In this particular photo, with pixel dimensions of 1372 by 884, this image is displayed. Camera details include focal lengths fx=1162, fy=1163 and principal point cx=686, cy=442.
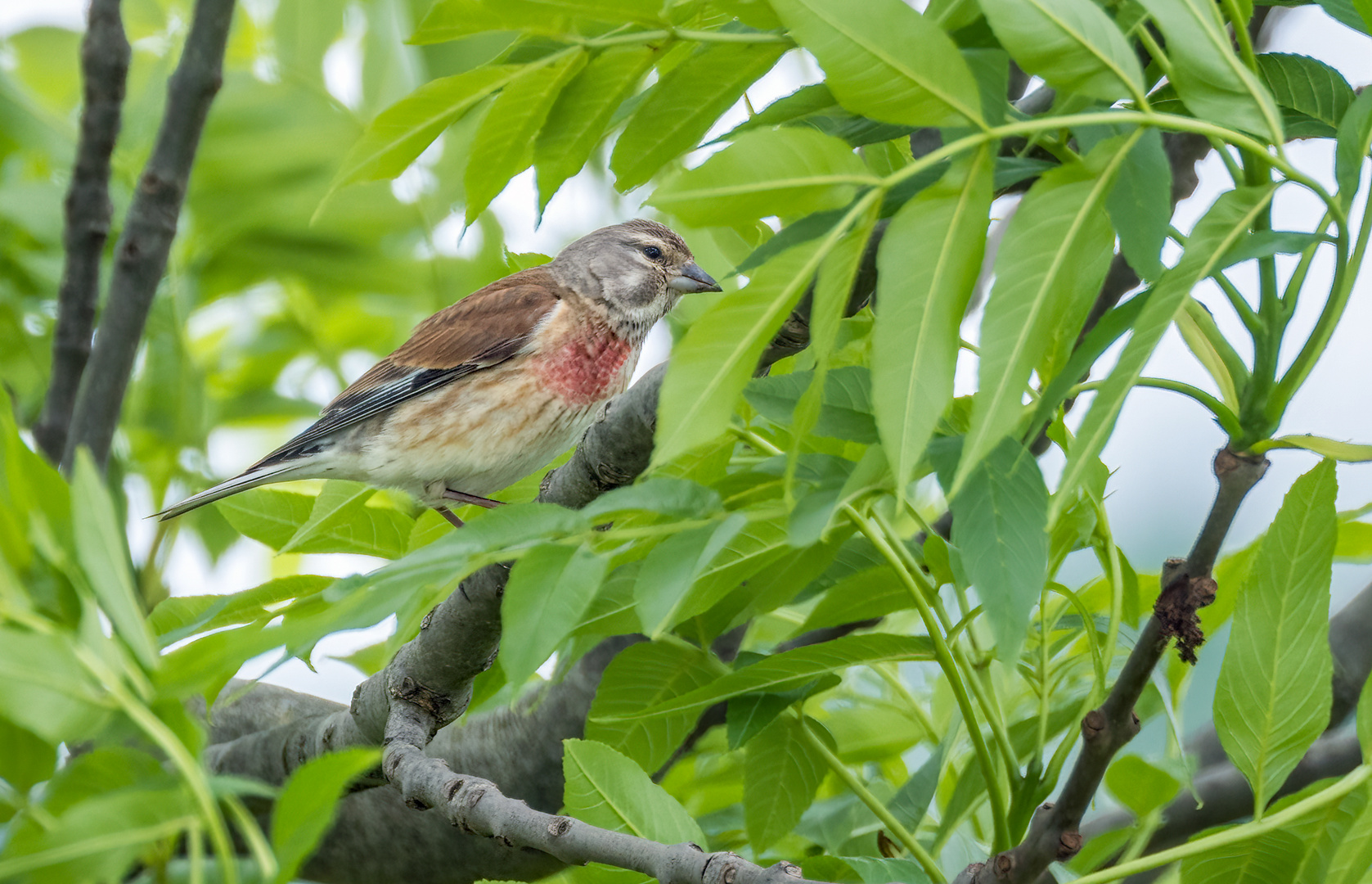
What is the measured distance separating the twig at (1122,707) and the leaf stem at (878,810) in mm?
124

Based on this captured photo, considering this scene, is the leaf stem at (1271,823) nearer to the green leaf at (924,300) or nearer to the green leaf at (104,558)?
the green leaf at (924,300)

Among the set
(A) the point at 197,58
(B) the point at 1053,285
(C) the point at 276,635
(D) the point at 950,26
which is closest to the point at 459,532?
(C) the point at 276,635

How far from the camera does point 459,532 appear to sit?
49.0 inches

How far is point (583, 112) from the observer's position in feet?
5.65

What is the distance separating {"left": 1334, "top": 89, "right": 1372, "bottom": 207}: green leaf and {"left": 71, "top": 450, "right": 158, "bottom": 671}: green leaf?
4.26ft

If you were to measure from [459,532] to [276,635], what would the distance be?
0.22m

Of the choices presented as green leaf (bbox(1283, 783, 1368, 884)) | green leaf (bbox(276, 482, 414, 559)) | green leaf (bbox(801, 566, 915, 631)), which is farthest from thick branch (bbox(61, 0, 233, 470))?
Answer: green leaf (bbox(1283, 783, 1368, 884))

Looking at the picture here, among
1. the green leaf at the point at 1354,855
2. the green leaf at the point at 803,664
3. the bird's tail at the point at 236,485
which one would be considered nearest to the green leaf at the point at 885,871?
the green leaf at the point at 803,664

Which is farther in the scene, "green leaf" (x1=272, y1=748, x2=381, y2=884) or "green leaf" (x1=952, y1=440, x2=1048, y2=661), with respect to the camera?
"green leaf" (x1=952, y1=440, x2=1048, y2=661)

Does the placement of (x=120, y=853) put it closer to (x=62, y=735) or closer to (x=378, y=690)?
(x=62, y=735)

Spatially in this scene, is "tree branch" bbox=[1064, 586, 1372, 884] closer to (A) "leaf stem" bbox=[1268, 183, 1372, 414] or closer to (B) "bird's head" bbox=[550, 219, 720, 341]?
(A) "leaf stem" bbox=[1268, 183, 1372, 414]

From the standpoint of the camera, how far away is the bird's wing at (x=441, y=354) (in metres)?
3.92

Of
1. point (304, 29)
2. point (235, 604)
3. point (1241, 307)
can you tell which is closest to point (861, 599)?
point (1241, 307)

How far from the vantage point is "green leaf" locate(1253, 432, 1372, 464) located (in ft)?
4.69
